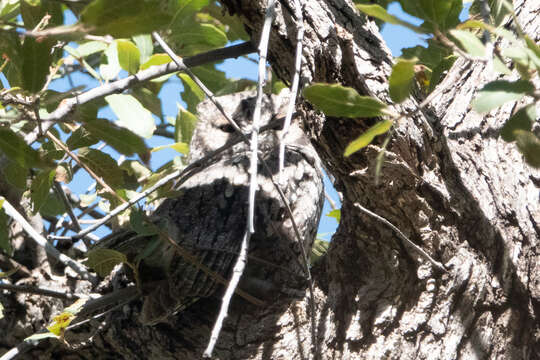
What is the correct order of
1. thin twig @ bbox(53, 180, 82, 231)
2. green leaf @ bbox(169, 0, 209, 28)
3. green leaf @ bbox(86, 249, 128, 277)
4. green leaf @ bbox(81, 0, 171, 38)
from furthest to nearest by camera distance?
thin twig @ bbox(53, 180, 82, 231), green leaf @ bbox(169, 0, 209, 28), green leaf @ bbox(86, 249, 128, 277), green leaf @ bbox(81, 0, 171, 38)

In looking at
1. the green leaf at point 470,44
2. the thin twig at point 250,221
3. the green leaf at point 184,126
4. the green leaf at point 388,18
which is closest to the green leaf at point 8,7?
the green leaf at point 184,126

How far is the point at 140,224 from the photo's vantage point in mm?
1437

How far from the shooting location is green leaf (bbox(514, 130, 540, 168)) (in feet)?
2.65

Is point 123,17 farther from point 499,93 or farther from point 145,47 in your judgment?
point 145,47

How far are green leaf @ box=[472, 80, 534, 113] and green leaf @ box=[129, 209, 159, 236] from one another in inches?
35.4

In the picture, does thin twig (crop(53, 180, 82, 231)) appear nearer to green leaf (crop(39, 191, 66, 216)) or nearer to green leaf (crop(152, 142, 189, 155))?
green leaf (crop(39, 191, 66, 216))

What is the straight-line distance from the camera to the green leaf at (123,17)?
26.2 inches

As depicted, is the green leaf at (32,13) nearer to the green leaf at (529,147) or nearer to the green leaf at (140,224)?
the green leaf at (140,224)

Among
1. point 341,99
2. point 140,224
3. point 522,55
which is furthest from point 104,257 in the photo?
point 522,55

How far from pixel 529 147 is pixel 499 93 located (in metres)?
0.11

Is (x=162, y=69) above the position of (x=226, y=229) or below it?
above

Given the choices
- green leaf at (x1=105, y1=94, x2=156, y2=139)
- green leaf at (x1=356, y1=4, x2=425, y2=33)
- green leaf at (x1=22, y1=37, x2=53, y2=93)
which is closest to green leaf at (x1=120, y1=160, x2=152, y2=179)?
green leaf at (x1=105, y1=94, x2=156, y2=139)

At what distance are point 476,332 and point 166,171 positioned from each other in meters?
1.18

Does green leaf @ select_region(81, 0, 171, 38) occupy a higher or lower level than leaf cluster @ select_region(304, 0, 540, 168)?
lower
